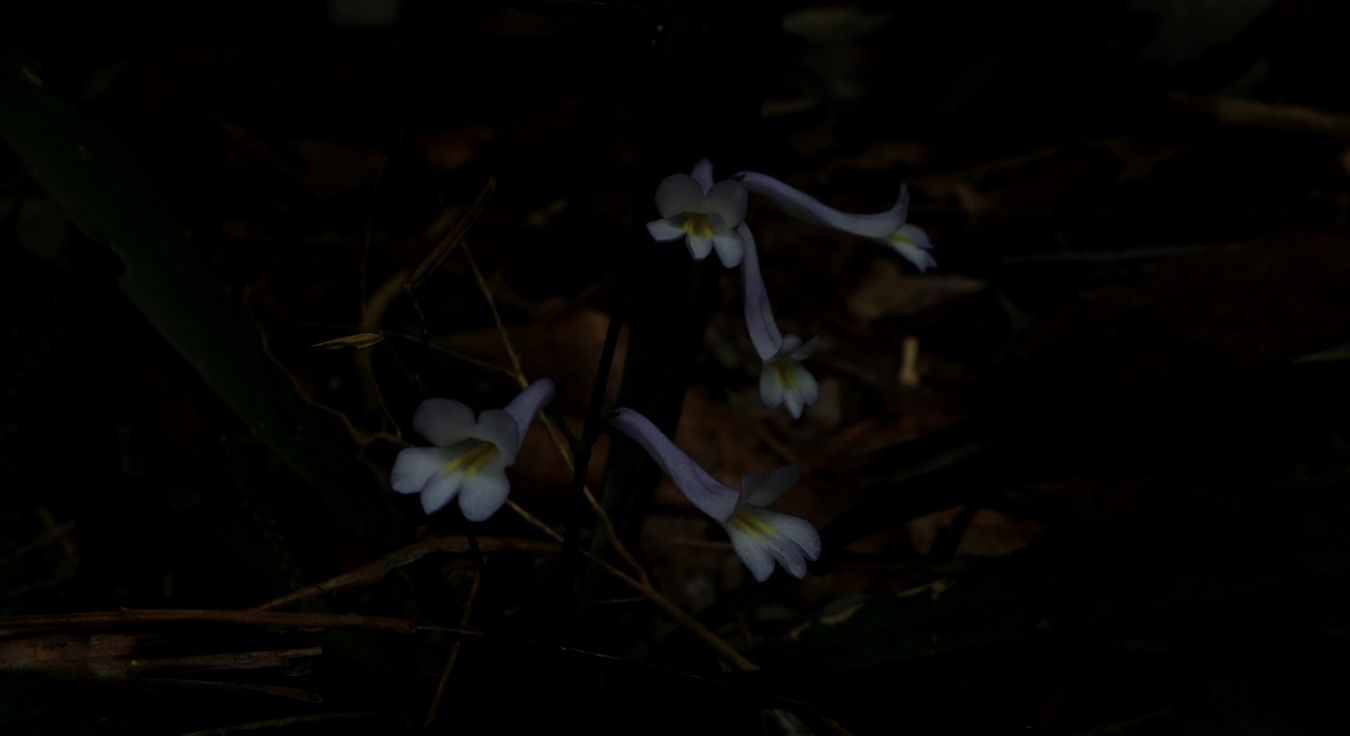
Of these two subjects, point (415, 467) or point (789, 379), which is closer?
point (415, 467)

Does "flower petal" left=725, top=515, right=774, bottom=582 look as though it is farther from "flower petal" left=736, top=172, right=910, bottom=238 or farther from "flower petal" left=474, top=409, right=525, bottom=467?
"flower petal" left=736, top=172, right=910, bottom=238

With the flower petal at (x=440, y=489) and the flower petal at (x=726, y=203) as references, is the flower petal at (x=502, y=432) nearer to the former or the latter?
the flower petal at (x=440, y=489)

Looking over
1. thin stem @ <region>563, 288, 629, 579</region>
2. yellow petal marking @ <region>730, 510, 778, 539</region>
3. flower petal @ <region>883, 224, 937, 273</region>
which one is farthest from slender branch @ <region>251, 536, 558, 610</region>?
flower petal @ <region>883, 224, 937, 273</region>

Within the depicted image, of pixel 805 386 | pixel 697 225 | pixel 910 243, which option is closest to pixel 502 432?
pixel 697 225

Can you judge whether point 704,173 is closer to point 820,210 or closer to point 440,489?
point 820,210

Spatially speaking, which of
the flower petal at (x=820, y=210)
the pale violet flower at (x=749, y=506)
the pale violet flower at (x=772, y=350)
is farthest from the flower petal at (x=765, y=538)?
the flower petal at (x=820, y=210)

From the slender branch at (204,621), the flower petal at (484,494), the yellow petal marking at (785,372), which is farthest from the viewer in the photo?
the yellow petal marking at (785,372)

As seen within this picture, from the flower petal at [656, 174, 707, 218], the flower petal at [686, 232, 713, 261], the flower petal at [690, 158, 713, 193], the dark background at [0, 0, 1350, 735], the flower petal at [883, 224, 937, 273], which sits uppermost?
the flower petal at [656, 174, 707, 218]
